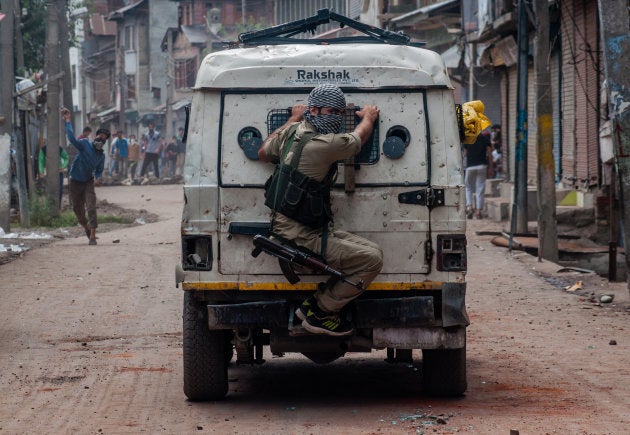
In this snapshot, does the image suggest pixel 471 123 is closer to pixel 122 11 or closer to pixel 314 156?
pixel 314 156

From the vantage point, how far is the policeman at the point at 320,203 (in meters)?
6.64

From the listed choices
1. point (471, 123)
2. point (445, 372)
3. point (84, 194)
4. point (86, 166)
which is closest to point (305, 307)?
point (445, 372)

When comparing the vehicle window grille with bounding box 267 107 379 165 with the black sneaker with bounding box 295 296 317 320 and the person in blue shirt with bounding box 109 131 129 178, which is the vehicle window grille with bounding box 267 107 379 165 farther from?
the person in blue shirt with bounding box 109 131 129 178

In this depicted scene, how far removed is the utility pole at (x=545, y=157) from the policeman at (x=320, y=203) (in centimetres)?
885

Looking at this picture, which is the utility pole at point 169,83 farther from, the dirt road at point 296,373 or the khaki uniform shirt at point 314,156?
the khaki uniform shirt at point 314,156

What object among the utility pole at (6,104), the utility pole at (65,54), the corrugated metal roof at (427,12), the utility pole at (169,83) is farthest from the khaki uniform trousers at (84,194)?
the utility pole at (169,83)

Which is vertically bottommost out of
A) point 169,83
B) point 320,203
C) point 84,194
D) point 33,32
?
point 84,194

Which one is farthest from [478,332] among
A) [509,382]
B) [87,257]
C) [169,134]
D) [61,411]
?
[169,134]

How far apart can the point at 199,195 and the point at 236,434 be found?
1.44 metres

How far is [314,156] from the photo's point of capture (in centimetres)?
667

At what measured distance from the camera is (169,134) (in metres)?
62.2

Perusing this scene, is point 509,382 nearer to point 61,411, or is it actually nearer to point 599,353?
point 599,353

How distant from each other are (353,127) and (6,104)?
42.2 ft

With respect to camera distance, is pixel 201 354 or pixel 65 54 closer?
pixel 201 354
